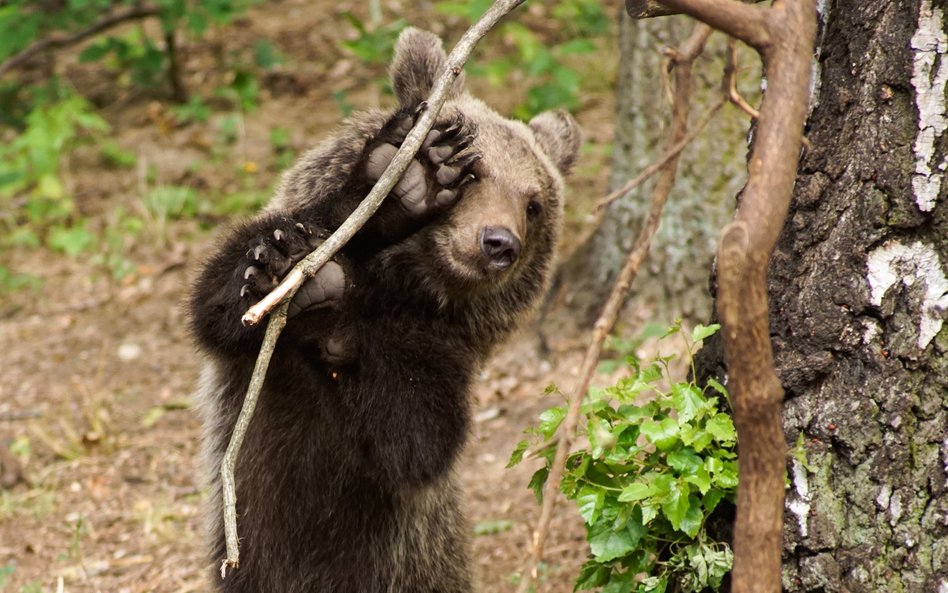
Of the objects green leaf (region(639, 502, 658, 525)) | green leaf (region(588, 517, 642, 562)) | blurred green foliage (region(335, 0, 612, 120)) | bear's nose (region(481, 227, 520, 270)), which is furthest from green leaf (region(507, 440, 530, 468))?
blurred green foliage (region(335, 0, 612, 120))

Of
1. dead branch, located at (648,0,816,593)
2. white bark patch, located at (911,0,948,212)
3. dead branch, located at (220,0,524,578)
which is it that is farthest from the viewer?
dead branch, located at (220,0,524,578)

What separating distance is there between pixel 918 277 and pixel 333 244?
1.63 metres

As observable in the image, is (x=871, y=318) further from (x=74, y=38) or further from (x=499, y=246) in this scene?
(x=74, y=38)

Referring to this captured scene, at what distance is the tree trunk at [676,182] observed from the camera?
5.99m

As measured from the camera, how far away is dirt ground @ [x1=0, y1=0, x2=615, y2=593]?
5086 mm

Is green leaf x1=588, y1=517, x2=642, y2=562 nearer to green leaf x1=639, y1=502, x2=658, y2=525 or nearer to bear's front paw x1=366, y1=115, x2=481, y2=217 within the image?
green leaf x1=639, y1=502, x2=658, y2=525

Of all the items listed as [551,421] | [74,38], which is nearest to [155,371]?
[74,38]

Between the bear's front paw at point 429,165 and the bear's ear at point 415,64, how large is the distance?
0.68 meters

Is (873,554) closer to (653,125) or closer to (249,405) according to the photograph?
(249,405)

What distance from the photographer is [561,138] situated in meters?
4.73

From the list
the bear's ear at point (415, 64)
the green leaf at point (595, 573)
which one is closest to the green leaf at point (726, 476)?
the green leaf at point (595, 573)

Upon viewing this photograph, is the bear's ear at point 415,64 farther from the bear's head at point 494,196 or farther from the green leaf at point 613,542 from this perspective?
the green leaf at point 613,542

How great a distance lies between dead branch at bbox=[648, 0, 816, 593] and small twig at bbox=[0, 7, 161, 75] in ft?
25.2

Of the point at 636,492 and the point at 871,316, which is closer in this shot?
the point at 871,316
